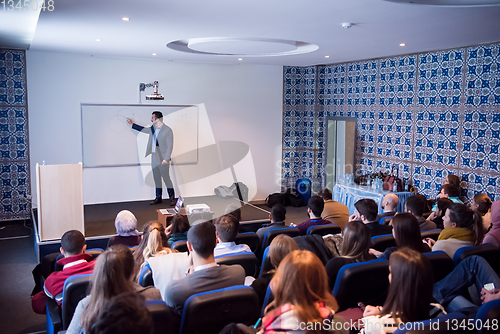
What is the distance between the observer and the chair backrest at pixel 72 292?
8.46 feet

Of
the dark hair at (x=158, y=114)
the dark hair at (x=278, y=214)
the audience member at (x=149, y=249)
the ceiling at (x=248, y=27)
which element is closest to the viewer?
the audience member at (x=149, y=249)

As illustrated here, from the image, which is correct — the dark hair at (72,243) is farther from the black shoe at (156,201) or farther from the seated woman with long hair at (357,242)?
the black shoe at (156,201)

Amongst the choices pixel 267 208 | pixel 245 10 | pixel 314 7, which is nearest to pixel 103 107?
pixel 267 208

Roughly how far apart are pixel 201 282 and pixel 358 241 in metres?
1.21

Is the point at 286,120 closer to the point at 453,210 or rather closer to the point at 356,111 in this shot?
the point at 356,111

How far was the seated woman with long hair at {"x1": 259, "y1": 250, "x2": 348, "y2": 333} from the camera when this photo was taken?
1.75 metres

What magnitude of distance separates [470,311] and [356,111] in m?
5.96

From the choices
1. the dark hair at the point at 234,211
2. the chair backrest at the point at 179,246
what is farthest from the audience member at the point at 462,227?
the chair backrest at the point at 179,246

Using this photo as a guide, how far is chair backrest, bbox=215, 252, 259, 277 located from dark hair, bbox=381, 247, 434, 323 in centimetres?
136

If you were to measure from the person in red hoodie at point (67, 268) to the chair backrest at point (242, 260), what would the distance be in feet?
3.11

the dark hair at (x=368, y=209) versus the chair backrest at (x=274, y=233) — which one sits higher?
the dark hair at (x=368, y=209)

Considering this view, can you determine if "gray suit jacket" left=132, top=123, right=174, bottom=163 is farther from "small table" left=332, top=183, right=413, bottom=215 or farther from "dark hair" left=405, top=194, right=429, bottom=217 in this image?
"dark hair" left=405, top=194, right=429, bottom=217

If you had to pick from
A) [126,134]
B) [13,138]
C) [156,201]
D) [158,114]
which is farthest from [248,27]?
[13,138]

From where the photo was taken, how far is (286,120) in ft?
30.6
